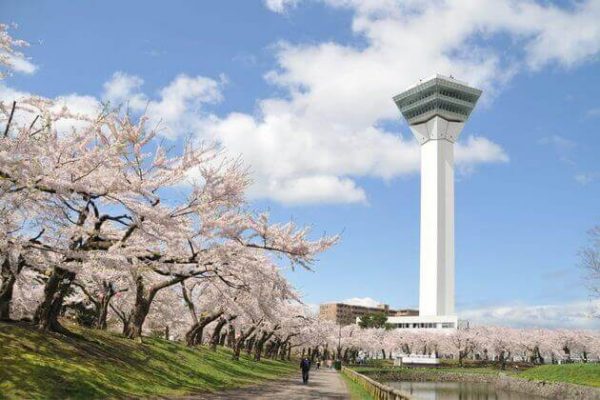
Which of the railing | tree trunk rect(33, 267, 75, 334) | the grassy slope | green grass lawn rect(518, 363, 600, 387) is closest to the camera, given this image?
the grassy slope

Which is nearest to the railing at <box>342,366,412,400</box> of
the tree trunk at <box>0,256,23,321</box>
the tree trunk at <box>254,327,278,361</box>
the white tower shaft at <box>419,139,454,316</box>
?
the tree trunk at <box>0,256,23,321</box>

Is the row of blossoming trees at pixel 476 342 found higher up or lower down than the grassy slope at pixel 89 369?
higher up

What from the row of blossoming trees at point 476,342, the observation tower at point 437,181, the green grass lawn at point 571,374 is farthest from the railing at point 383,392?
the observation tower at point 437,181

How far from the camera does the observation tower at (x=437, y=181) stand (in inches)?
5148

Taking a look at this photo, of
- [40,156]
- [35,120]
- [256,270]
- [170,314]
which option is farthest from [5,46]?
[170,314]

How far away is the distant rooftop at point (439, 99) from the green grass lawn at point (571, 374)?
94.1 metres

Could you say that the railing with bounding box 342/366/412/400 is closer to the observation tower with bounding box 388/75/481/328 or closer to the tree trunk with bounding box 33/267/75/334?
the tree trunk with bounding box 33/267/75/334

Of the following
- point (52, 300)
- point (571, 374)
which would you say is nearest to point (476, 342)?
point (571, 374)

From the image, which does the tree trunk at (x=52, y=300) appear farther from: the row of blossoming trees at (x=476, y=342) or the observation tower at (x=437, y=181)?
the observation tower at (x=437, y=181)

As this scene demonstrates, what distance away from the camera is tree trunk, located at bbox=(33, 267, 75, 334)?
18.9 meters

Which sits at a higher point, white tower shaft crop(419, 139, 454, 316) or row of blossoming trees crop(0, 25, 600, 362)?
white tower shaft crop(419, 139, 454, 316)

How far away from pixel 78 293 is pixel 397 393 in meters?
27.6

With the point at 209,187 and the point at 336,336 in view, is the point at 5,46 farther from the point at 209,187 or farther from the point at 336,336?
the point at 336,336

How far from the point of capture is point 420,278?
5305 inches
